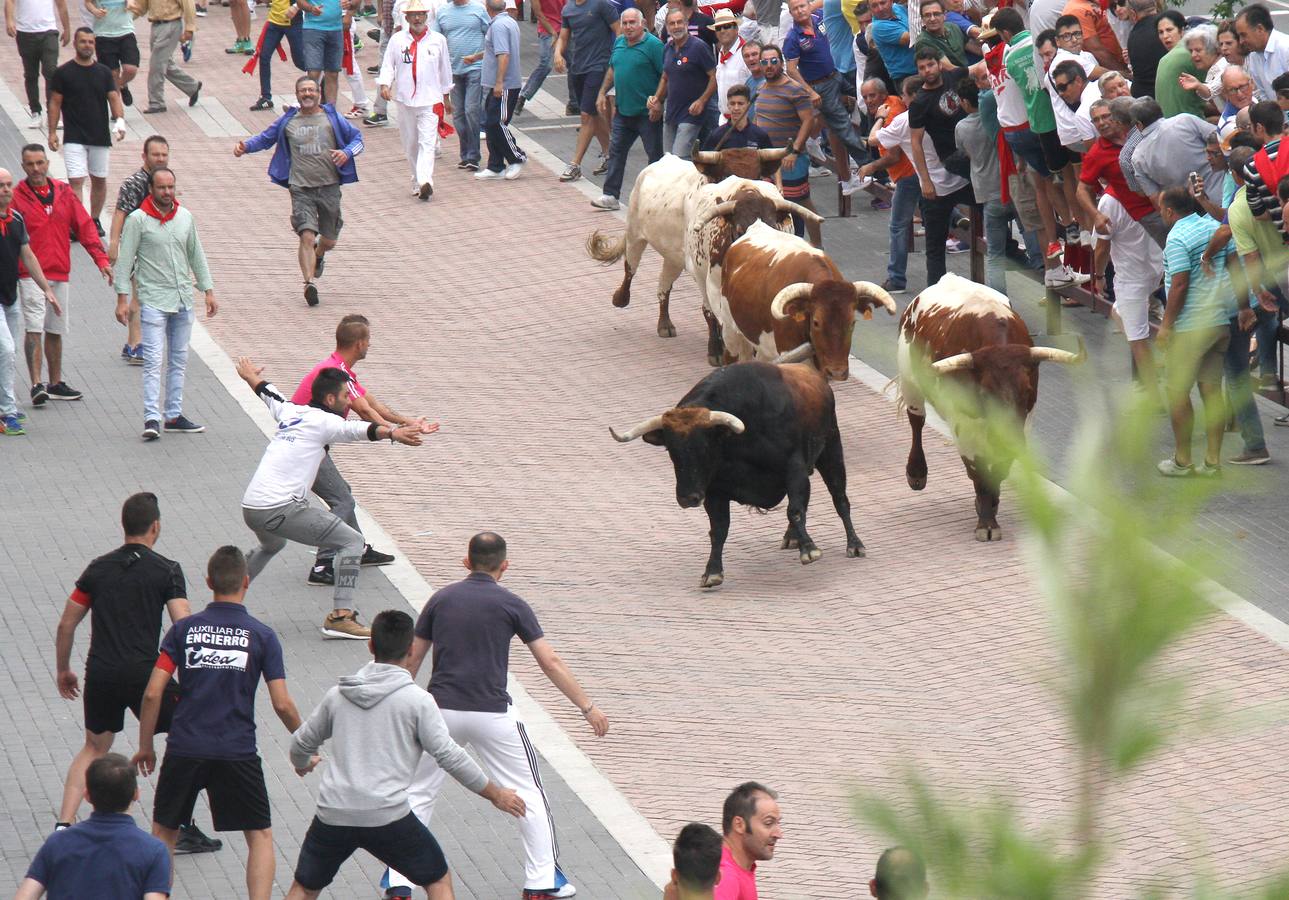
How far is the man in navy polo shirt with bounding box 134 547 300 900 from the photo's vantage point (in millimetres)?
8141

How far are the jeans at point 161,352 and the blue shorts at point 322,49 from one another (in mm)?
10455

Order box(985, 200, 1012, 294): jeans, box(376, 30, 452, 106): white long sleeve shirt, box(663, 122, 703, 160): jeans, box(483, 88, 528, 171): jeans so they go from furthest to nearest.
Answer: box(483, 88, 528, 171): jeans < box(376, 30, 452, 106): white long sleeve shirt < box(663, 122, 703, 160): jeans < box(985, 200, 1012, 294): jeans

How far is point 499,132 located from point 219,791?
658 inches

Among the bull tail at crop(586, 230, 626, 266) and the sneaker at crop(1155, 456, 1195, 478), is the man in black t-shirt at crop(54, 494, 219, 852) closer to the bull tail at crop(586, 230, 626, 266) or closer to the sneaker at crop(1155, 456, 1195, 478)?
the sneaker at crop(1155, 456, 1195, 478)

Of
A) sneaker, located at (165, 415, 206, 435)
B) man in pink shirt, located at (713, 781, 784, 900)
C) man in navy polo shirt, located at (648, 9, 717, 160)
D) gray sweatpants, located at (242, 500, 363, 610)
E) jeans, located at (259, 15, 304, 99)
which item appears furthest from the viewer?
jeans, located at (259, 15, 304, 99)

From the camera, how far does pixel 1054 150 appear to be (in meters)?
16.9

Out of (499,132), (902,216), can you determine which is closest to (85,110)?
(499,132)

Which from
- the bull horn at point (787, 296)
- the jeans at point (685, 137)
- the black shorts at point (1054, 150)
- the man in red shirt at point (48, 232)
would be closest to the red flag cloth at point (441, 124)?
the jeans at point (685, 137)

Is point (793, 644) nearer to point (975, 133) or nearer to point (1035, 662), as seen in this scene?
point (975, 133)

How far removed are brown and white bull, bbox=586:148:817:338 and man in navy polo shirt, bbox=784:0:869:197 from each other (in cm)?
223

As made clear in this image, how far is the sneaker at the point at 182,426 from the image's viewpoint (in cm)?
1581

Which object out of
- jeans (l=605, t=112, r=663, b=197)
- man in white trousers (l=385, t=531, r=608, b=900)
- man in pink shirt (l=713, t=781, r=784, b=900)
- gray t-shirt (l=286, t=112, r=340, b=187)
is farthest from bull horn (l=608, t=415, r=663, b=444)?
jeans (l=605, t=112, r=663, b=197)

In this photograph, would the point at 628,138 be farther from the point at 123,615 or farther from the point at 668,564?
the point at 123,615

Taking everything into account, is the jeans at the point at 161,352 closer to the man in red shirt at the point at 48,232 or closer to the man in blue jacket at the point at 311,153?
→ the man in red shirt at the point at 48,232
